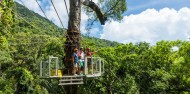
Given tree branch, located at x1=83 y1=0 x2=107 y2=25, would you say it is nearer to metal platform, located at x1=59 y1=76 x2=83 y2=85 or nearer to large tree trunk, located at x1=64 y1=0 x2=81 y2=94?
large tree trunk, located at x1=64 y1=0 x2=81 y2=94

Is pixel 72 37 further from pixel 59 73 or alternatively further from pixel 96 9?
pixel 96 9

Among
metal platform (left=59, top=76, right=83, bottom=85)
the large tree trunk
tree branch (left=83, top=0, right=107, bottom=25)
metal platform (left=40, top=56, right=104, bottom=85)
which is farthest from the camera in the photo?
tree branch (left=83, top=0, right=107, bottom=25)

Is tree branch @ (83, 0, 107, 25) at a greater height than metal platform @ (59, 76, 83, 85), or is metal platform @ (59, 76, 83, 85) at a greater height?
tree branch @ (83, 0, 107, 25)

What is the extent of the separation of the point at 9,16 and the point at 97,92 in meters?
19.3

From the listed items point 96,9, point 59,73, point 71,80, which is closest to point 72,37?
point 59,73

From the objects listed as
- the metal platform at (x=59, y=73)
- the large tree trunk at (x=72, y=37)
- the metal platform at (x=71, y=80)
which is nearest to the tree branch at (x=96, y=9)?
the large tree trunk at (x=72, y=37)

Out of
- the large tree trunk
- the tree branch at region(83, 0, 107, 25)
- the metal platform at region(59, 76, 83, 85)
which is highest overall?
the tree branch at region(83, 0, 107, 25)

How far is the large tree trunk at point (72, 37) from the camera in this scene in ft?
40.8

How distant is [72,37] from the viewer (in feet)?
41.0

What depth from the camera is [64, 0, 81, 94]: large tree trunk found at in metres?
12.4

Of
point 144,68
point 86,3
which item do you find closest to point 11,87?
point 144,68

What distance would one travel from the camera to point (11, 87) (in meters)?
43.5

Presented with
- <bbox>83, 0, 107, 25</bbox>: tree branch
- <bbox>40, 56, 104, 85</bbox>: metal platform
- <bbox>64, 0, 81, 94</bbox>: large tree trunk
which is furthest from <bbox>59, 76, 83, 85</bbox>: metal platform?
<bbox>83, 0, 107, 25</bbox>: tree branch

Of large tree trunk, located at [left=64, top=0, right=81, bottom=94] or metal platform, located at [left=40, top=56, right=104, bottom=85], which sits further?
large tree trunk, located at [left=64, top=0, right=81, bottom=94]
